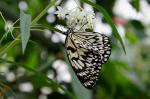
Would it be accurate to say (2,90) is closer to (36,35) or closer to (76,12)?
(76,12)

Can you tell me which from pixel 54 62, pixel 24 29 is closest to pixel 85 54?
pixel 24 29

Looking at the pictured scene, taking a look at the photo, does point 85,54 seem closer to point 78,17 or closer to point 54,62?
point 78,17

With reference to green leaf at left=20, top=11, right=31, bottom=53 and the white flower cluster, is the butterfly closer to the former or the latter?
the white flower cluster

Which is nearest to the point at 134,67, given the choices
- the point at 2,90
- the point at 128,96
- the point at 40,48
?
the point at 128,96

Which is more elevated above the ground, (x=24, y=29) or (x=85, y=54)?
(x=24, y=29)

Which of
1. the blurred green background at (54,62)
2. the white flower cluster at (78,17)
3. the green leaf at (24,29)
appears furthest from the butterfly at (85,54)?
the blurred green background at (54,62)

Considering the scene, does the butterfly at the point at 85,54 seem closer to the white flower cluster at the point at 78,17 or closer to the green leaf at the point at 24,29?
the white flower cluster at the point at 78,17

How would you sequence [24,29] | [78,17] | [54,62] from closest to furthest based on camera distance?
[24,29] < [78,17] < [54,62]

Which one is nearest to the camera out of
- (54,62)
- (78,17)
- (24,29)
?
(24,29)

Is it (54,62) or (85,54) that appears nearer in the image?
(85,54)

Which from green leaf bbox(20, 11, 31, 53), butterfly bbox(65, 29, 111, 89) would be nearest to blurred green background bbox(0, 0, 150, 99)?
butterfly bbox(65, 29, 111, 89)
